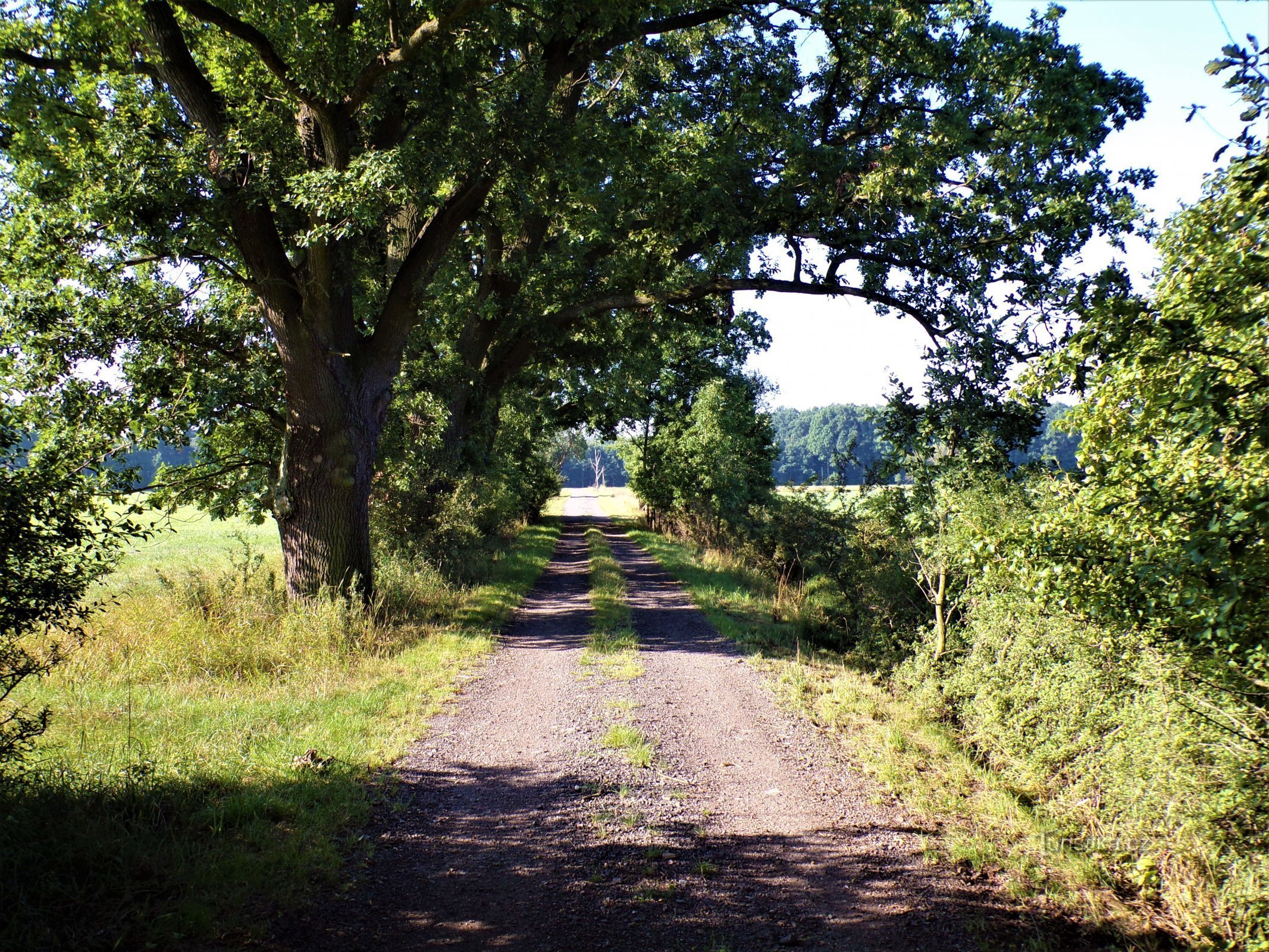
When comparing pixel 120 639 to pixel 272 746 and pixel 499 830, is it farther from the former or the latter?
pixel 499 830

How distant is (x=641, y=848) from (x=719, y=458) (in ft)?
64.7

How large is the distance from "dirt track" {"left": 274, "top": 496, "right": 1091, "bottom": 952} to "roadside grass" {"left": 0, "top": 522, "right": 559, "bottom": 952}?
393 mm

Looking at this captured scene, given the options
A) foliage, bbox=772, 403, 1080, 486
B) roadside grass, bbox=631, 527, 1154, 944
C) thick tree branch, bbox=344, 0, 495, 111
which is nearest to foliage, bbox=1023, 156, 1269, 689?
foliage, bbox=772, 403, 1080, 486

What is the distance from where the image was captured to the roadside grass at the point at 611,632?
31.7 feet

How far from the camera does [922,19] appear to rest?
1014 centimetres

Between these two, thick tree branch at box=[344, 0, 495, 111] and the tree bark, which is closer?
thick tree branch at box=[344, 0, 495, 111]

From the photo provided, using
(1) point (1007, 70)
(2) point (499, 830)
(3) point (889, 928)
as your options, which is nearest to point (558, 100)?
(1) point (1007, 70)

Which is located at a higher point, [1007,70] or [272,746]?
[1007,70]

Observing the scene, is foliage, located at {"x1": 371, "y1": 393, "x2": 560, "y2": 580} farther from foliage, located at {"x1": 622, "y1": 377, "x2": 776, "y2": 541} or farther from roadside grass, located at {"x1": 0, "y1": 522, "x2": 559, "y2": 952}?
foliage, located at {"x1": 622, "y1": 377, "x2": 776, "y2": 541}

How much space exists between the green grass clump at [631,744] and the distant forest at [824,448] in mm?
4275

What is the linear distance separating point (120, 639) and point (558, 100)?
943cm

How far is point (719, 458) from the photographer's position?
79.6ft

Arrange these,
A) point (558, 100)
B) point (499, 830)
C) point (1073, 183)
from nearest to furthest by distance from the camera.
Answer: point (499, 830) < point (1073, 183) < point (558, 100)

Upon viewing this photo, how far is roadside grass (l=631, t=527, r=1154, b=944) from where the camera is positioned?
462 centimetres
